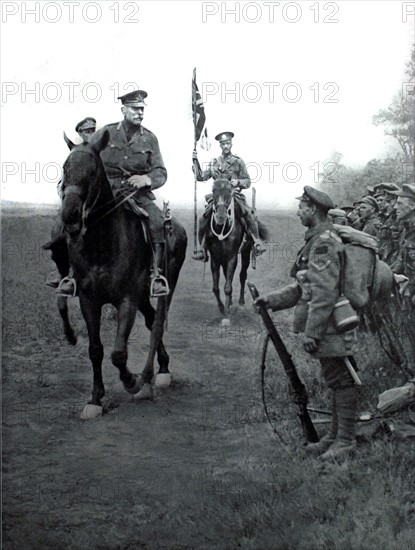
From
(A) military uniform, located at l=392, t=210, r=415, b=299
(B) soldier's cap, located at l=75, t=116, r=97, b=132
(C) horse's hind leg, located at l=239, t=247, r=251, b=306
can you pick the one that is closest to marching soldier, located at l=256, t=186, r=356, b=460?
(C) horse's hind leg, located at l=239, t=247, r=251, b=306

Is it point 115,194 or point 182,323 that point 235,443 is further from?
point 115,194

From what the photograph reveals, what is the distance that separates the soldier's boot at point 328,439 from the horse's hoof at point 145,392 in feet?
4.22

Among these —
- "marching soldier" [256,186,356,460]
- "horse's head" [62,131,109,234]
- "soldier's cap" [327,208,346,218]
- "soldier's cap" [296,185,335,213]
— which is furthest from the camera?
"soldier's cap" [327,208,346,218]

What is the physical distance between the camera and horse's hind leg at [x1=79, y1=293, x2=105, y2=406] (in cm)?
614

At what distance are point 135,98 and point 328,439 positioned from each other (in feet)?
10.0

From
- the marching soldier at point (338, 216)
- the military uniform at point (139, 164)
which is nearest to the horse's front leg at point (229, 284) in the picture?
the military uniform at point (139, 164)

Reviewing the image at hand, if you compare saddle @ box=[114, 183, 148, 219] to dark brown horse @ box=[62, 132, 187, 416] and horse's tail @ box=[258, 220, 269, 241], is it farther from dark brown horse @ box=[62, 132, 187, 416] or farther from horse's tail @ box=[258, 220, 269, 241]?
horse's tail @ box=[258, 220, 269, 241]

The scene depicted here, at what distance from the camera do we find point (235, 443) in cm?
604

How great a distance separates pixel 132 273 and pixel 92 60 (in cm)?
178

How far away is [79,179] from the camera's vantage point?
5750 millimetres

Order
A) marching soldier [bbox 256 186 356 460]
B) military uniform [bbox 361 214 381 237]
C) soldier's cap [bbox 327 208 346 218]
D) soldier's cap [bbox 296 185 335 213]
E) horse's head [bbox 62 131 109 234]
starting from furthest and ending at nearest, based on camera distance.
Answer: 1. military uniform [bbox 361 214 381 237]
2. soldier's cap [bbox 327 208 346 218]
3. soldier's cap [bbox 296 185 335 213]
4. marching soldier [bbox 256 186 356 460]
5. horse's head [bbox 62 131 109 234]

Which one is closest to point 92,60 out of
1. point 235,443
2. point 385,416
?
point 235,443

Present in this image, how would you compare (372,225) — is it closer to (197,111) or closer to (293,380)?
(293,380)

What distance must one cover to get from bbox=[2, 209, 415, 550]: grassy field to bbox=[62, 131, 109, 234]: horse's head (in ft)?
1.95
